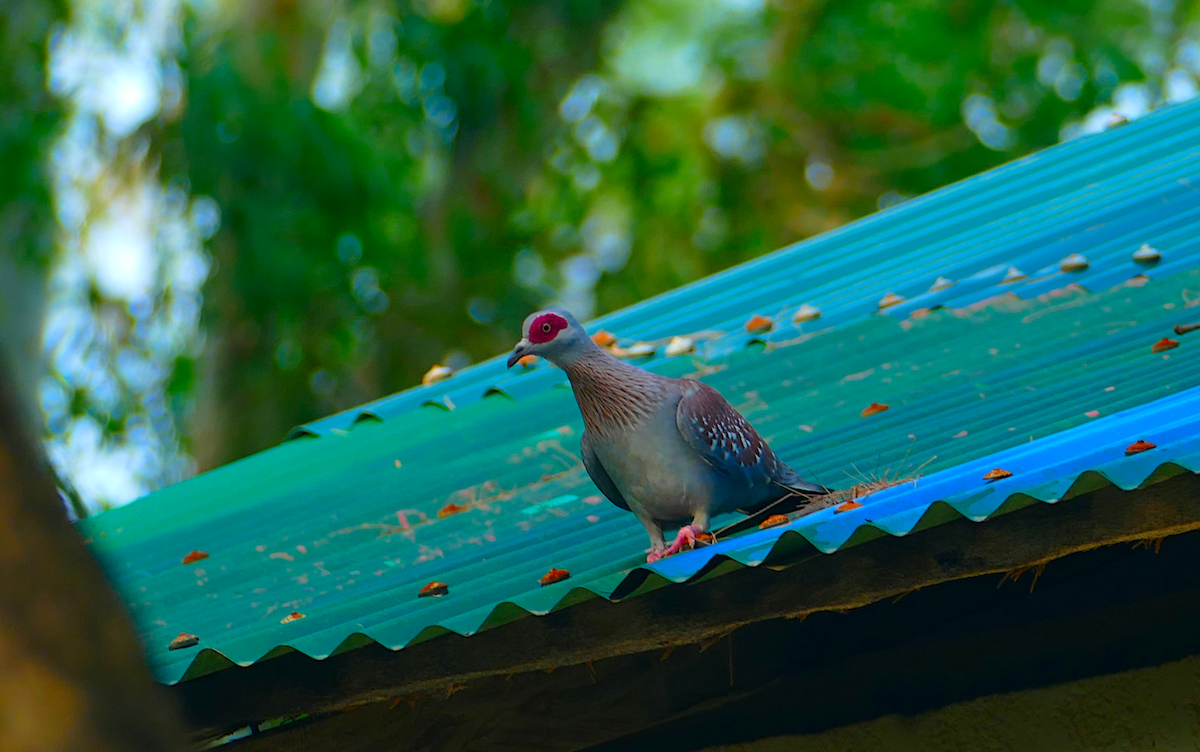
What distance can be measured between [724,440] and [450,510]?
3.96 feet

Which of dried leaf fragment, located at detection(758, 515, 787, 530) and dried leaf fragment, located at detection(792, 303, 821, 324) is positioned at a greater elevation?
dried leaf fragment, located at detection(792, 303, 821, 324)

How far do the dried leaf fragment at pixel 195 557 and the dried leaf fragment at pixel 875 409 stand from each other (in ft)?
7.38

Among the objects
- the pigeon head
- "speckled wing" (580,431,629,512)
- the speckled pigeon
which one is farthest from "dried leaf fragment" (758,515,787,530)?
the pigeon head

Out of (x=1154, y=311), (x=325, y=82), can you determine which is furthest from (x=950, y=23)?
(x=1154, y=311)

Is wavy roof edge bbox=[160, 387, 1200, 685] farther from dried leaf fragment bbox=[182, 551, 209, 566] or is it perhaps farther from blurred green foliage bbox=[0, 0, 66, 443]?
blurred green foliage bbox=[0, 0, 66, 443]

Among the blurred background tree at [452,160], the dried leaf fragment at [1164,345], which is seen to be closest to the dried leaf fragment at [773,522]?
the dried leaf fragment at [1164,345]

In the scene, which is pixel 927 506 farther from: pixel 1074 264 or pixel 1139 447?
pixel 1074 264

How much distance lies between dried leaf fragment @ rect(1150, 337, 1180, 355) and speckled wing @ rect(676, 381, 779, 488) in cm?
135

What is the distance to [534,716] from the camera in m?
3.17

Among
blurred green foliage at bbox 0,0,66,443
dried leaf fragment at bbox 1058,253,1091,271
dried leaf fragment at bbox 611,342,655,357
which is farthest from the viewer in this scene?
blurred green foliage at bbox 0,0,66,443

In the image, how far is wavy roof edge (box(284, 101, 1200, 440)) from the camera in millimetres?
5629

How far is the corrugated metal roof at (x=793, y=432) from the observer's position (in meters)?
2.68

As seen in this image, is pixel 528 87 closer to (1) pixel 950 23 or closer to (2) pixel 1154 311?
(1) pixel 950 23

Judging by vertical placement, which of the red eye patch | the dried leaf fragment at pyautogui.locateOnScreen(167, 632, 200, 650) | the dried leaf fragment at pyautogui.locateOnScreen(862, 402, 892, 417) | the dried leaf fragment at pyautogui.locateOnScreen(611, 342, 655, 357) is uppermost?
the dried leaf fragment at pyautogui.locateOnScreen(611, 342, 655, 357)
